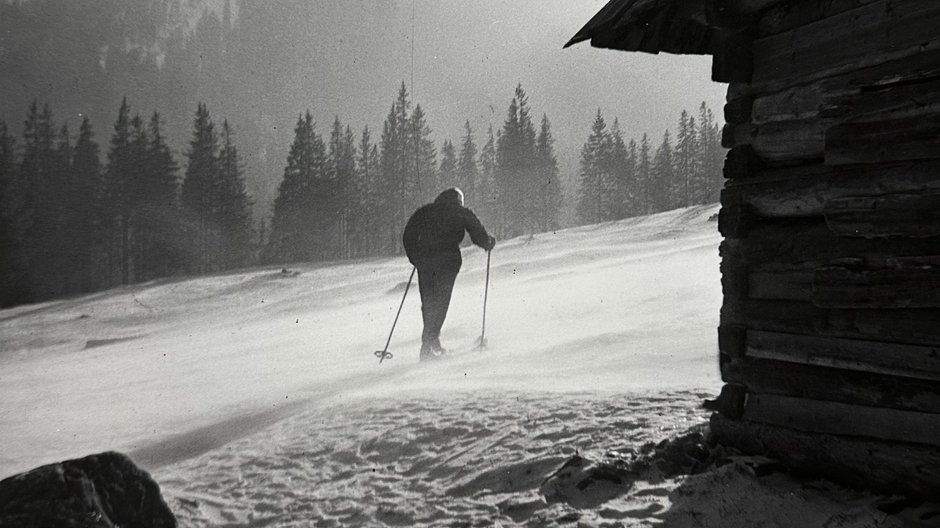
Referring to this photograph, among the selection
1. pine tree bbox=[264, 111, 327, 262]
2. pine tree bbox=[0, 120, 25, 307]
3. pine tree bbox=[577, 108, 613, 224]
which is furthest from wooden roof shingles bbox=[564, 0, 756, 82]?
pine tree bbox=[577, 108, 613, 224]

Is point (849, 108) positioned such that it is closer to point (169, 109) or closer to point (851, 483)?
point (851, 483)

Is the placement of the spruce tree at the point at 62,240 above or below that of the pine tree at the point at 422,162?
below

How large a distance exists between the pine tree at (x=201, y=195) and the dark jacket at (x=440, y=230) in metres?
47.1

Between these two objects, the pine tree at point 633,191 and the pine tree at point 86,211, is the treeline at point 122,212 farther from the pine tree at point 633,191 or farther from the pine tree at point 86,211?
the pine tree at point 633,191

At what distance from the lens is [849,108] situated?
3.35 metres

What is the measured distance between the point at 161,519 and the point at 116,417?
4.10 metres

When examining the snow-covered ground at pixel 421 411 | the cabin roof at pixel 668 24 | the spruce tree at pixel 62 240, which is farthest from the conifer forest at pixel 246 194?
the cabin roof at pixel 668 24

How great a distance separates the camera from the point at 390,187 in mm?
56812

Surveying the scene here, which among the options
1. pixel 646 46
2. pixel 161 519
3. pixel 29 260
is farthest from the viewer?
pixel 29 260

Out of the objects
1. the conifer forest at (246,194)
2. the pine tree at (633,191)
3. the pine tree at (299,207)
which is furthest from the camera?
the pine tree at (633,191)

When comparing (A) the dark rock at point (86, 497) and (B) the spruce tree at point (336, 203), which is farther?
(B) the spruce tree at point (336, 203)

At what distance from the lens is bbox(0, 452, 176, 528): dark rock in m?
3.39

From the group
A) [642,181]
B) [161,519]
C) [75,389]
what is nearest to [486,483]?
[161,519]

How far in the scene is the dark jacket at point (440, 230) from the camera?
8742mm
